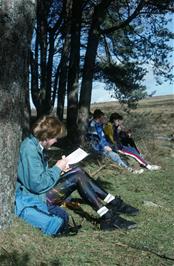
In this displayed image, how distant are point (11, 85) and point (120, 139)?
8.80m

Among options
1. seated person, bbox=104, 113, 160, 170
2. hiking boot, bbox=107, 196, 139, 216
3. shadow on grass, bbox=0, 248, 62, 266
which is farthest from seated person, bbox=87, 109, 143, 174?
shadow on grass, bbox=0, 248, 62, 266

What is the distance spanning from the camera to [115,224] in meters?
7.09

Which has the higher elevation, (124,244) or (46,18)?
(46,18)

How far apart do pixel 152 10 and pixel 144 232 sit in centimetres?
1294

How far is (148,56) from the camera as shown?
22391 millimetres

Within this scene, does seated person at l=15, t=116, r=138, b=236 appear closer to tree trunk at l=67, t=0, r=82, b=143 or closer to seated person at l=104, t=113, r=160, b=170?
seated person at l=104, t=113, r=160, b=170

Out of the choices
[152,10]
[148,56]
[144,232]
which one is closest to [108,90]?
[148,56]

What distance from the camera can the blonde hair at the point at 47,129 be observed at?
646cm

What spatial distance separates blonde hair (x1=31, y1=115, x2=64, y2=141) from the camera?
21.2 feet

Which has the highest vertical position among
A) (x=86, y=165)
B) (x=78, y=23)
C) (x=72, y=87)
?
(x=78, y=23)

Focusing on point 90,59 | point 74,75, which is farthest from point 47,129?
point 74,75

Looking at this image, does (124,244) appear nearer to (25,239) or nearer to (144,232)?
(144,232)

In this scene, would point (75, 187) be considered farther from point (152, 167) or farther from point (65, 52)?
point (65, 52)

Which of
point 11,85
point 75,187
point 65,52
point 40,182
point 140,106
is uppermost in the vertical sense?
point 65,52
